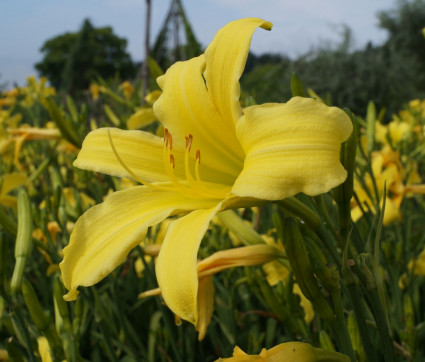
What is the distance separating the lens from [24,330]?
93 centimetres

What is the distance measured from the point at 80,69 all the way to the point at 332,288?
96.2ft

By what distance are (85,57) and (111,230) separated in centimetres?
2951

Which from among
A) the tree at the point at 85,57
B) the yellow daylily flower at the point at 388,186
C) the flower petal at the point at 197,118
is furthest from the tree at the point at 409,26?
the flower petal at the point at 197,118

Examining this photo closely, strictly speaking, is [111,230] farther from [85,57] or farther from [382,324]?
[85,57]

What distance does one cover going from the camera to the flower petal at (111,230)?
73 cm

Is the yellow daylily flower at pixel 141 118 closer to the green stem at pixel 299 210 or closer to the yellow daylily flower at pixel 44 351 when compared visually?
the yellow daylily flower at pixel 44 351

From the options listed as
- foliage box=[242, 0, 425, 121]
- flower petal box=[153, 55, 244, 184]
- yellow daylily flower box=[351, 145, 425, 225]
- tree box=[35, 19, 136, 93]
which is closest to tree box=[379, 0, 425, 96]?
foliage box=[242, 0, 425, 121]

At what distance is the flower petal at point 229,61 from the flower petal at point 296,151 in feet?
0.31

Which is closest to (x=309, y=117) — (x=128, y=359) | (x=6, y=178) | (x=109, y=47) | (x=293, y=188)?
(x=293, y=188)

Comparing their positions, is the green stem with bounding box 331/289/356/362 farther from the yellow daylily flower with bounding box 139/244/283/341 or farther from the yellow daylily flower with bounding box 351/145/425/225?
the yellow daylily flower with bounding box 351/145/425/225

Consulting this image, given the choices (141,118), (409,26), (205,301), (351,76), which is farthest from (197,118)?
(409,26)

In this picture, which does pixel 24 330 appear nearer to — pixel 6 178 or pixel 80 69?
pixel 6 178

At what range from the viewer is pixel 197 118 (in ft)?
2.95

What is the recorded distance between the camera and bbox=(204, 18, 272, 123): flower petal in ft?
2.47
